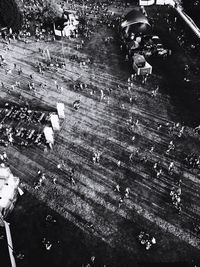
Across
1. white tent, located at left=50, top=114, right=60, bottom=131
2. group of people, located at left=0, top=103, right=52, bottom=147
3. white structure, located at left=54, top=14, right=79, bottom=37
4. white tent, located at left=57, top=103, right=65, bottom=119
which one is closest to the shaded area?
white structure, located at left=54, top=14, right=79, bottom=37

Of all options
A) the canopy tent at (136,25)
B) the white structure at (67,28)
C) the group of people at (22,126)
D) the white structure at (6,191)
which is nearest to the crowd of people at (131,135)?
the group of people at (22,126)

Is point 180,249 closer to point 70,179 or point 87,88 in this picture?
point 70,179

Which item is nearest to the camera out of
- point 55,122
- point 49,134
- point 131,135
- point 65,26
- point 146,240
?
point 146,240

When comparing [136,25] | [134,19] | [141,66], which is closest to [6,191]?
[141,66]

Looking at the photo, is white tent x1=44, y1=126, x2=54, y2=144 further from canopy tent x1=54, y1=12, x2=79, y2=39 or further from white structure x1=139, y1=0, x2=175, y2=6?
white structure x1=139, y1=0, x2=175, y2=6

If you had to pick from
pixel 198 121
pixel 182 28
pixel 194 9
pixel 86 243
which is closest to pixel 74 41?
pixel 182 28

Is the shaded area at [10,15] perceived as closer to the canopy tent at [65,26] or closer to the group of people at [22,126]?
the canopy tent at [65,26]

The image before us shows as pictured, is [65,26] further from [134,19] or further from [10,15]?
[134,19]
